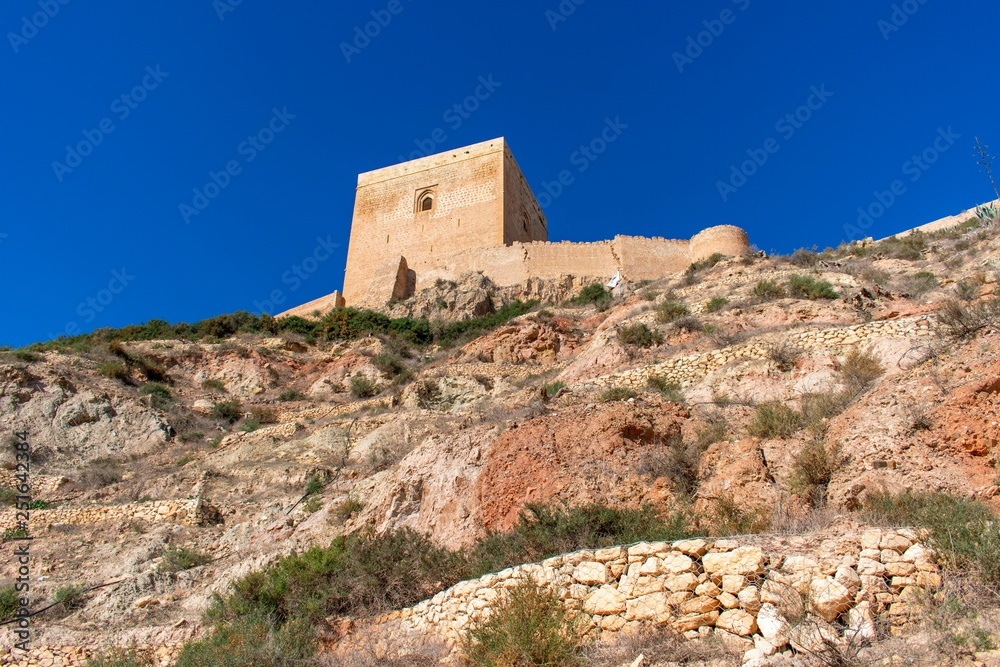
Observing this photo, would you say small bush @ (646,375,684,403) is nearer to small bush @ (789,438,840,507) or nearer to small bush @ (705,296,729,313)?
small bush @ (789,438,840,507)

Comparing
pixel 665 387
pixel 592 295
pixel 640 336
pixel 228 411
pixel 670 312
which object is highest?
pixel 592 295

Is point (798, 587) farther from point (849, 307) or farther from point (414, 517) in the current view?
point (849, 307)

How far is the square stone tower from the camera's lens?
94.4 ft

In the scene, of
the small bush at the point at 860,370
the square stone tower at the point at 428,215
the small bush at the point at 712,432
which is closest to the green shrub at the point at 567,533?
the small bush at the point at 712,432

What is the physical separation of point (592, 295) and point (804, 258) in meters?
8.25

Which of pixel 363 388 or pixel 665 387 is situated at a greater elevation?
pixel 363 388

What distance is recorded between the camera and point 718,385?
9211mm

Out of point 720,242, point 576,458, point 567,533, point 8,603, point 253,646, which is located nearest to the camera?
point 253,646

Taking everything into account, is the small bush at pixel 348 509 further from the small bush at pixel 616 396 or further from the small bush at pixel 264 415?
the small bush at pixel 264 415

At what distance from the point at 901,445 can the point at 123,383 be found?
16.8 m

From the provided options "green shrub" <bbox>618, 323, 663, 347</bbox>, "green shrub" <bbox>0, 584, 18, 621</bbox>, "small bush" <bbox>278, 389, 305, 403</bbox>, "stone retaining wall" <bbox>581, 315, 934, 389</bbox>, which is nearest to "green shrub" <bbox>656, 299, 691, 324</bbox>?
"green shrub" <bbox>618, 323, 663, 347</bbox>

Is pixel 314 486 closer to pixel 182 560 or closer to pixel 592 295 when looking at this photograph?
pixel 182 560

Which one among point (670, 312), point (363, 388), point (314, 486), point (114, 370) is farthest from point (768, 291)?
point (114, 370)

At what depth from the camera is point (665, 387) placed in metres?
9.81
